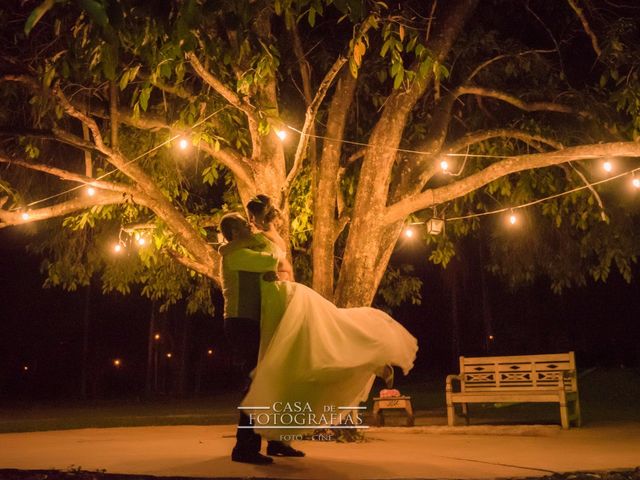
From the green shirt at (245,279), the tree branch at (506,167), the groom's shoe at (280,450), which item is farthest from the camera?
the tree branch at (506,167)

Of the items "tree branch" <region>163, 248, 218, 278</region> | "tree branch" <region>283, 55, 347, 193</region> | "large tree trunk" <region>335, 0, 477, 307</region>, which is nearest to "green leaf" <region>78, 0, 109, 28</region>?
"tree branch" <region>283, 55, 347, 193</region>

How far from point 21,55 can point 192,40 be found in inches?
233

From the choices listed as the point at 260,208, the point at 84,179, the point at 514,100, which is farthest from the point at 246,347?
the point at 514,100

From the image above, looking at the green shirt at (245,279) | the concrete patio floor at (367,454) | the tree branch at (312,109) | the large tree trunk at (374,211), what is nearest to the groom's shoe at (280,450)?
the concrete patio floor at (367,454)

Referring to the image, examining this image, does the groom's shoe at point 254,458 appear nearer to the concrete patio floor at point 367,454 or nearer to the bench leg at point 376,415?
the concrete patio floor at point 367,454

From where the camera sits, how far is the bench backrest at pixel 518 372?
34.3ft

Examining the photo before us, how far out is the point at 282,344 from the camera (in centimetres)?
556

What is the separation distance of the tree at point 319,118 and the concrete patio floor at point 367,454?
2.06 m

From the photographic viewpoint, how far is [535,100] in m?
11.6

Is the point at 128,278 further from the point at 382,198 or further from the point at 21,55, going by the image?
the point at 382,198

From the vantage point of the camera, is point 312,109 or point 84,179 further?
point 84,179

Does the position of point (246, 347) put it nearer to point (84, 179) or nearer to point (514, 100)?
point (84, 179)

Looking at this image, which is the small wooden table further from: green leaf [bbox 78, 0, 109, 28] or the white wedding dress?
green leaf [bbox 78, 0, 109, 28]

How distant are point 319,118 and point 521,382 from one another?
5344 mm
